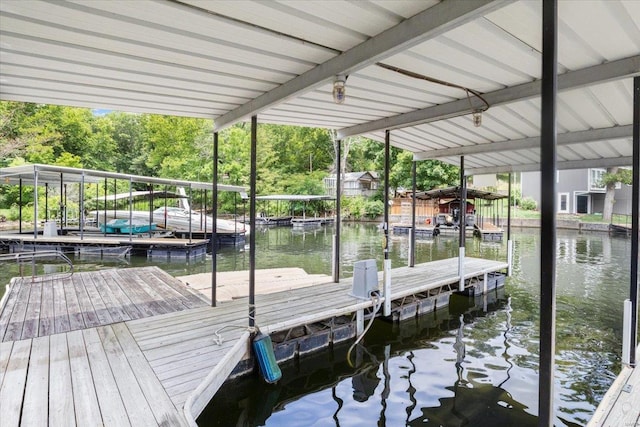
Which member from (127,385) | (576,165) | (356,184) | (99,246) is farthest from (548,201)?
(356,184)

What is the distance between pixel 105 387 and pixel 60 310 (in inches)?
101

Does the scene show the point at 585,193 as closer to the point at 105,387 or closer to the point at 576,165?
the point at 576,165

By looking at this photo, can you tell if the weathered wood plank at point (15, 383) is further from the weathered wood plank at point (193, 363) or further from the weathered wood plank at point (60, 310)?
the weathered wood plank at point (193, 363)

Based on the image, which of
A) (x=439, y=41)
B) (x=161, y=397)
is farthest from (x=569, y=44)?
(x=161, y=397)

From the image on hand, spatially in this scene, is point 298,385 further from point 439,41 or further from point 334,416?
point 439,41

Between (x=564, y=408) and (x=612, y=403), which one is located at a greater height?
(x=612, y=403)

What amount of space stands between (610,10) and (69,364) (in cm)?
484

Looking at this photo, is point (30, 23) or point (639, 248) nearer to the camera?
point (30, 23)

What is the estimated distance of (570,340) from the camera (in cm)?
532

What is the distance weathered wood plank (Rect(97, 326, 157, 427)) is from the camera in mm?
2387

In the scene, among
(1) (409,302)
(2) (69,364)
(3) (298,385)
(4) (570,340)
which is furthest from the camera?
(1) (409,302)

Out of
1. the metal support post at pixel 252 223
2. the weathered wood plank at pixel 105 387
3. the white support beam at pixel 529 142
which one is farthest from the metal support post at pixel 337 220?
the weathered wood plank at pixel 105 387

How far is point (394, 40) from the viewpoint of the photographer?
7.57 feet

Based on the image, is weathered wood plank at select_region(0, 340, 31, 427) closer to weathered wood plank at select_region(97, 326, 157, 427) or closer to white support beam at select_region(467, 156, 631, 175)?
weathered wood plank at select_region(97, 326, 157, 427)
